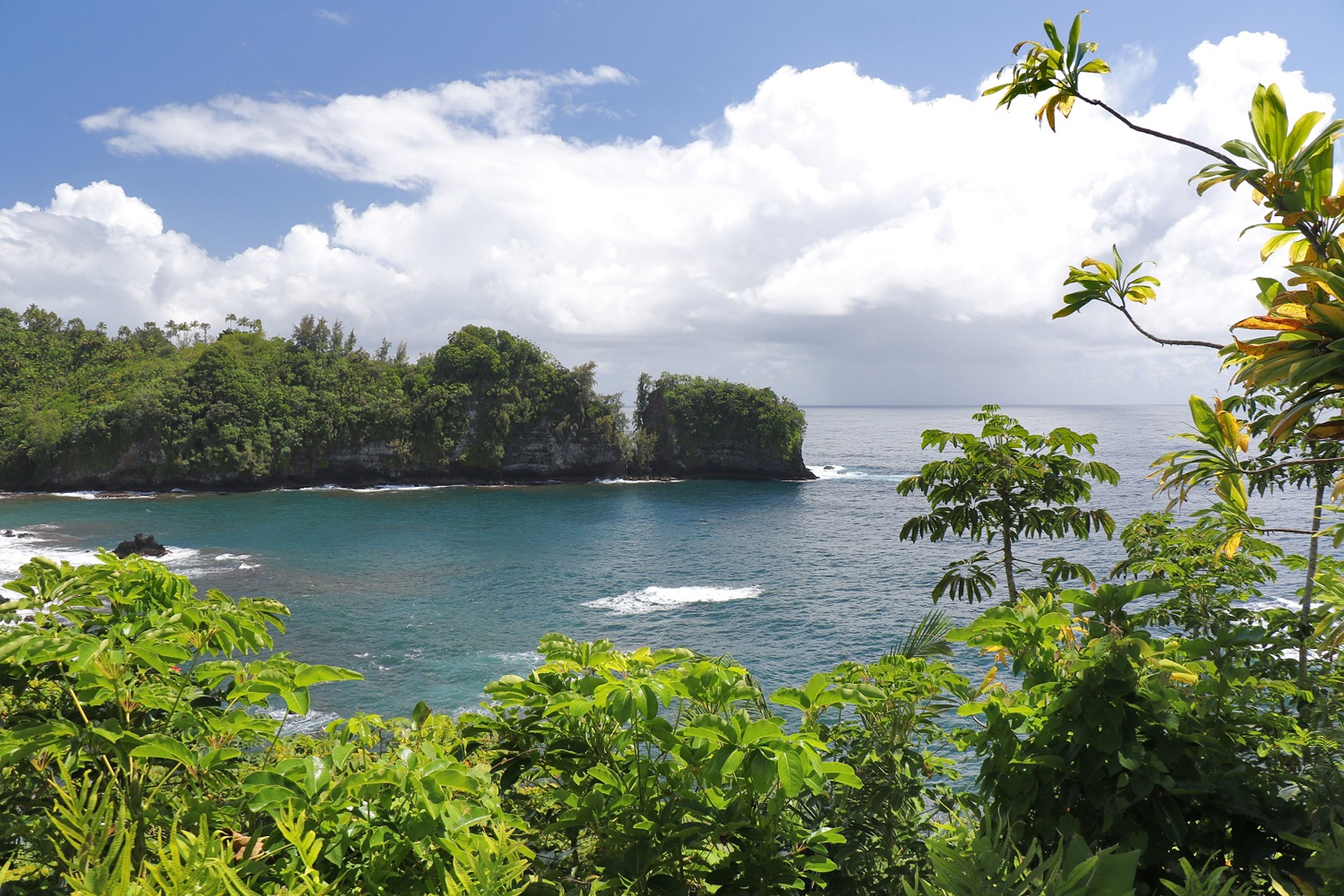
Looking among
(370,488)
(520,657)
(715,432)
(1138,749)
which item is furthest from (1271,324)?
(715,432)

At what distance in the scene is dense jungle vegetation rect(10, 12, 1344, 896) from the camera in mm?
1604

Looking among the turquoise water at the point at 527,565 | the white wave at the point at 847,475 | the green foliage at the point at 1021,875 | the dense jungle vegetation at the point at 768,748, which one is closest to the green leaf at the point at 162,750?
the dense jungle vegetation at the point at 768,748

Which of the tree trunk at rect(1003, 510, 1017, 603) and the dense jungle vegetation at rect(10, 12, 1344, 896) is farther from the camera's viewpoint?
the tree trunk at rect(1003, 510, 1017, 603)

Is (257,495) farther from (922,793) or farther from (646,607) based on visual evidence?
(922,793)

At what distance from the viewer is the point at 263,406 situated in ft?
172

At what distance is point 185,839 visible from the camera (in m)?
1.60

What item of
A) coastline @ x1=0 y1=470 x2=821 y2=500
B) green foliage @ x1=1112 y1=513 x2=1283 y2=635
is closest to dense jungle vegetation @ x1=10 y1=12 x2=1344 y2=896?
green foliage @ x1=1112 y1=513 x2=1283 y2=635

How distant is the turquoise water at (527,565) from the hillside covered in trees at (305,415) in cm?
391

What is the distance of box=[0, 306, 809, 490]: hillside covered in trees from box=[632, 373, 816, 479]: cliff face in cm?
20

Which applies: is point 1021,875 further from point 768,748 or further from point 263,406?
point 263,406

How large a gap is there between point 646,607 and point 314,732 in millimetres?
A: 12189

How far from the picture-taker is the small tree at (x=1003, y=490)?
4.67m

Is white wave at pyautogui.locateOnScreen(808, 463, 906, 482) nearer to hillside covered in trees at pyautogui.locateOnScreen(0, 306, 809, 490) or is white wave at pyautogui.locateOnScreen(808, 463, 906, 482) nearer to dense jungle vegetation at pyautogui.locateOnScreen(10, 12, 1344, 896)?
hillside covered in trees at pyautogui.locateOnScreen(0, 306, 809, 490)

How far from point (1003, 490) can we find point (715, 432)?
2234 inches
